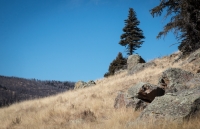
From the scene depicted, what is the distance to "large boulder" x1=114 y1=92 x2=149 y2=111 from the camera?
7323 millimetres

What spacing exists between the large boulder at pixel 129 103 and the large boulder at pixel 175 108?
1821 millimetres

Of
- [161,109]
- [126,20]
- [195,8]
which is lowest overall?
[161,109]

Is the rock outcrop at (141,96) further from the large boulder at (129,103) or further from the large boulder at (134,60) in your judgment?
the large boulder at (134,60)

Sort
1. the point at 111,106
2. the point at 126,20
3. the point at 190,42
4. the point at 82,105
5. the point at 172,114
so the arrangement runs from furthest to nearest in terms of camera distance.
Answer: the point at 126,20 < the point at 190,42 < the point at 82,105 < the point at 111,106 < the point at 172,114

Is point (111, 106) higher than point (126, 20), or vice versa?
point (126, 20)

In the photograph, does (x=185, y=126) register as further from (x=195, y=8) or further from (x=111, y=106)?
(x=195, y=8)

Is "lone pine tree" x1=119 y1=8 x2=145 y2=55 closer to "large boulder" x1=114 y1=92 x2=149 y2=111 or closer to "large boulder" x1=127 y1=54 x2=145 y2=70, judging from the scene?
"large boulder" x1=127 y1=54 x2=145 y2=70

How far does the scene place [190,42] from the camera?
578 inches

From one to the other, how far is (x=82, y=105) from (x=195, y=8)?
10.2 m

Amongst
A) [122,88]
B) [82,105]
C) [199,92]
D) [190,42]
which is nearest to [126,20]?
[190,42]

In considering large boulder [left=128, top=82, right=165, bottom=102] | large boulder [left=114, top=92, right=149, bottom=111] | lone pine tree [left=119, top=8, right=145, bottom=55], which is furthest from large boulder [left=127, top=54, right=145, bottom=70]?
large boulder [left=128, top=82, right=165, bottom=102]

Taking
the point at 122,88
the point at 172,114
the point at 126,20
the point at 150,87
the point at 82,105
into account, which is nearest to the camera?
the point at 172,114

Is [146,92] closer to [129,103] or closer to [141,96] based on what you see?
[141,96]

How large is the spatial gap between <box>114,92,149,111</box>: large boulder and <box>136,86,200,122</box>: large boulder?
182 cm
